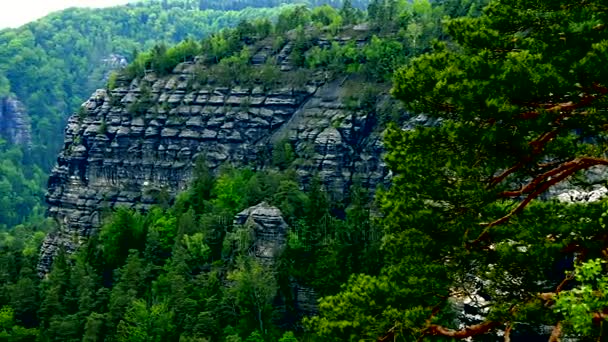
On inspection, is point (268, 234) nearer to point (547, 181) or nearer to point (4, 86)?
point (547, 181)

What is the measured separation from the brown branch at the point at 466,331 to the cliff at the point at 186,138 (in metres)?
54.9

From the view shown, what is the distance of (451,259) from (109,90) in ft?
258

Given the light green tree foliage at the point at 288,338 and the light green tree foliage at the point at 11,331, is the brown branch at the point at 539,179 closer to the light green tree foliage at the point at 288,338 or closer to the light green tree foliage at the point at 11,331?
the light green tree foliage at the point at 288,338

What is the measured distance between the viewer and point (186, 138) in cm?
8438

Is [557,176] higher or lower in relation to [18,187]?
higher

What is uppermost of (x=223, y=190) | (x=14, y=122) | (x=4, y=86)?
(x=223, y=190)

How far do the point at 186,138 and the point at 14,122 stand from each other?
381 ft

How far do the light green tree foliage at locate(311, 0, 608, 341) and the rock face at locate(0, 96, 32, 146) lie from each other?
176 m

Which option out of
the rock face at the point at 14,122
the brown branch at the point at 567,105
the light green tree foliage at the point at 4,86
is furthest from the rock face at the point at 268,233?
the light green tree foliage at the point at 4,86

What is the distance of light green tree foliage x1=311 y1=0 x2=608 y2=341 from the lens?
52.1 ft

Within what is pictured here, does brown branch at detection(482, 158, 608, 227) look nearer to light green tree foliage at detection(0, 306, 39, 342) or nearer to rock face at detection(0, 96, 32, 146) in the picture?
light green tree foliage at detection(0, 306, 39, 342)

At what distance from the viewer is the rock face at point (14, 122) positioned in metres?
182

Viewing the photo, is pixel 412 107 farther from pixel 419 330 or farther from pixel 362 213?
pixel 362 213

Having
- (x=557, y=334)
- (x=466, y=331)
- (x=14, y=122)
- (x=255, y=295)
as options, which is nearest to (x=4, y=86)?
(x=14, y=122)
